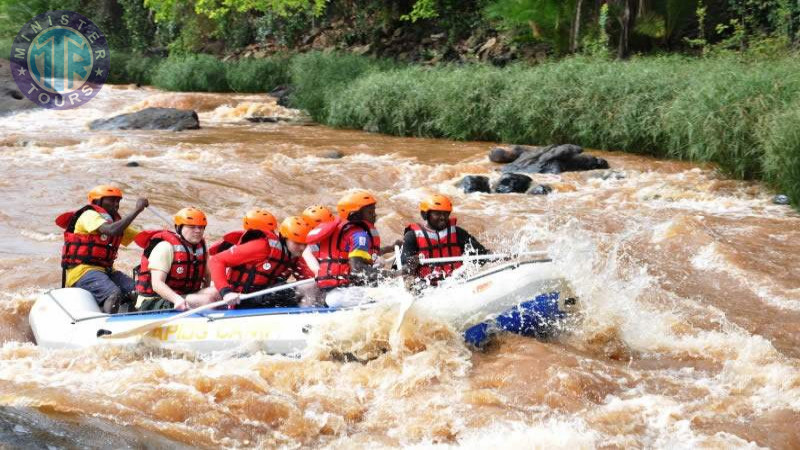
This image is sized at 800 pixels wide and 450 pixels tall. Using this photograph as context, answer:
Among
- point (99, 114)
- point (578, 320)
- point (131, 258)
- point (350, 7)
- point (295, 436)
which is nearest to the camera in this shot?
point (295, 436)

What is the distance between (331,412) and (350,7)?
24801 mm

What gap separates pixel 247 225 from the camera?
6.05 m

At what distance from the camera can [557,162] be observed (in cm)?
1249

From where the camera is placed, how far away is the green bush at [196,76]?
25.0 m

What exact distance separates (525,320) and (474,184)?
5.94 m

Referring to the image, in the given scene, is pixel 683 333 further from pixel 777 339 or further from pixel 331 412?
pixel 331 412

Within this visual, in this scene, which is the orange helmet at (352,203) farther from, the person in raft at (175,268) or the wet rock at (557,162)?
the wet rock at (557,162)

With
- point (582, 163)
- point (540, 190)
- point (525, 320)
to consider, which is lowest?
point (540, 190)

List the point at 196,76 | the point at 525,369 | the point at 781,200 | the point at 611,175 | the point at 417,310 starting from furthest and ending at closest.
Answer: the point at 196,76 < the point at 611,175 < the point at 781,200 < the point at 417,310 < the point at 525,369

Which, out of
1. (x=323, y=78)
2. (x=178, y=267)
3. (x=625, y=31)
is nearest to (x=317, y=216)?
(x=178, y=267)

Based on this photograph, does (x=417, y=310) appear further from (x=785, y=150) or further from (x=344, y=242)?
(x=785, y=150)

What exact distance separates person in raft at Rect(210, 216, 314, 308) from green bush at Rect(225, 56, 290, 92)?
19247 millimetres

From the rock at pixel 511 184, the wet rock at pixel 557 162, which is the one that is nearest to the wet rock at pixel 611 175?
the wet rock at pixel 557 162

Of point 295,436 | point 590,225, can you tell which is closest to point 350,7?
point 590,225
